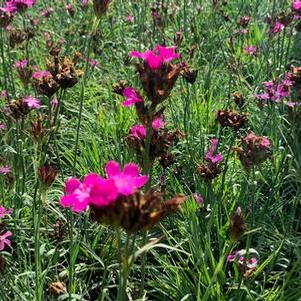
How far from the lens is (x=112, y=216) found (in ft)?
3.25

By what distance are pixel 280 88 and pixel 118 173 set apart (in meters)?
1.56

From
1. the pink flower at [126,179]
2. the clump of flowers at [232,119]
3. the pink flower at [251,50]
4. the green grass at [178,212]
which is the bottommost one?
the green grass at [178,212]

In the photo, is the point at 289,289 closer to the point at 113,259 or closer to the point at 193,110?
the point at 113,259

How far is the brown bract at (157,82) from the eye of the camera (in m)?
1.41

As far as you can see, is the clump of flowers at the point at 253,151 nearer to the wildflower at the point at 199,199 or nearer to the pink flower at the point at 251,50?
the wildflower at the point at 199,199

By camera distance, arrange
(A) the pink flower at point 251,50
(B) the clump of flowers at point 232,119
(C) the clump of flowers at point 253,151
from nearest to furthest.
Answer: (C) the clump of flowers at point 253,151
(B) the clump of flowers at point 232,119
(A) the pink flower at point 251,50

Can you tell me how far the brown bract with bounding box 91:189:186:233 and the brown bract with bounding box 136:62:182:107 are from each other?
44 cm

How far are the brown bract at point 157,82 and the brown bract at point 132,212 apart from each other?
0.44 m

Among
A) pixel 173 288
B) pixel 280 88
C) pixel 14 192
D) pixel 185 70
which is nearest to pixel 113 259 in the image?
pixel 173 288

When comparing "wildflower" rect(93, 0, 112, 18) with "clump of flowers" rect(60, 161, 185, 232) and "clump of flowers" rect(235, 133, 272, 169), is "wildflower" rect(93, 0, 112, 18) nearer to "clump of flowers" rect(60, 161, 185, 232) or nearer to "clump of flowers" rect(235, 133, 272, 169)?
"clump of flowers" rect(235, 133, 272, 169)

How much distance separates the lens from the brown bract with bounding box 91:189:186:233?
0.99 m

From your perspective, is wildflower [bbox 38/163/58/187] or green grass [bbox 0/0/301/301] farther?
green grass [bbox 0/0/301/301]

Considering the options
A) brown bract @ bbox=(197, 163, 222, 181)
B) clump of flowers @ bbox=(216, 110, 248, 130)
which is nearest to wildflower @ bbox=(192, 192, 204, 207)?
brown bract @ bbox=(197, 163, 222, 181)

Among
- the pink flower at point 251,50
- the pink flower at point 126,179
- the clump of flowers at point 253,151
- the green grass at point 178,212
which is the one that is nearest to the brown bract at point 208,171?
the green grass at point 178,212
